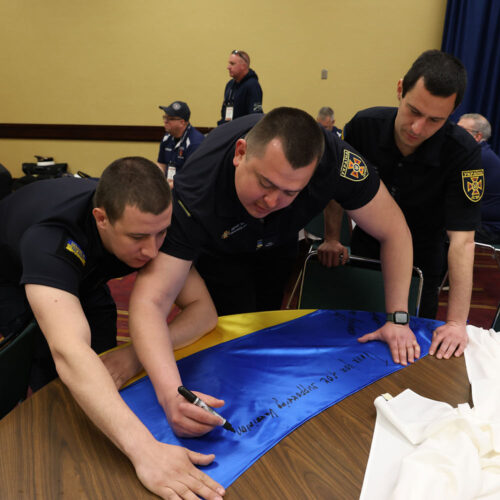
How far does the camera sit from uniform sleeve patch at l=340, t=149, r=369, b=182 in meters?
1.31

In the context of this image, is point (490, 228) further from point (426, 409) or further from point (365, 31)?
point (365, 31)

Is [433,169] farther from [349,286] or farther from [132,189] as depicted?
[132,189]

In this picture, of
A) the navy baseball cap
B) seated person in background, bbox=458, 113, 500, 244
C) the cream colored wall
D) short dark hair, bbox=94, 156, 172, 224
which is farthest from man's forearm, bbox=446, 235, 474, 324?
the cream colored wall

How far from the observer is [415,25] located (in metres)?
4.56

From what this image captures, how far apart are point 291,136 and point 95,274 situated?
2.38 ft

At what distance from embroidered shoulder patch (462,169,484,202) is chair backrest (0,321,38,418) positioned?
4.57ft

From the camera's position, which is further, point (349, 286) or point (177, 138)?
point (177, 138)

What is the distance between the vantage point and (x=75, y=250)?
41.5 inches

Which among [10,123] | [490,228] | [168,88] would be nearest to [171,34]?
[168,88]

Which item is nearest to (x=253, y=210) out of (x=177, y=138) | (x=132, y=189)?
(x=132, y=189)

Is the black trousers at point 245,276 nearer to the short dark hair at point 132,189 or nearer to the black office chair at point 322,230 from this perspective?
the short dark hair at point 132,189

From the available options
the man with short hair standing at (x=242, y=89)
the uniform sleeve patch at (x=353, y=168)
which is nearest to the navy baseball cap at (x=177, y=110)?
the man with short hair standing at (x=242, y=89)

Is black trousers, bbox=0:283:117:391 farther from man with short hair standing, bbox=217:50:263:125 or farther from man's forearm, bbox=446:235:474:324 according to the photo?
→ man with short hair standing, bbox=217:50:263:125

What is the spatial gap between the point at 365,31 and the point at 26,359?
4852 mm
